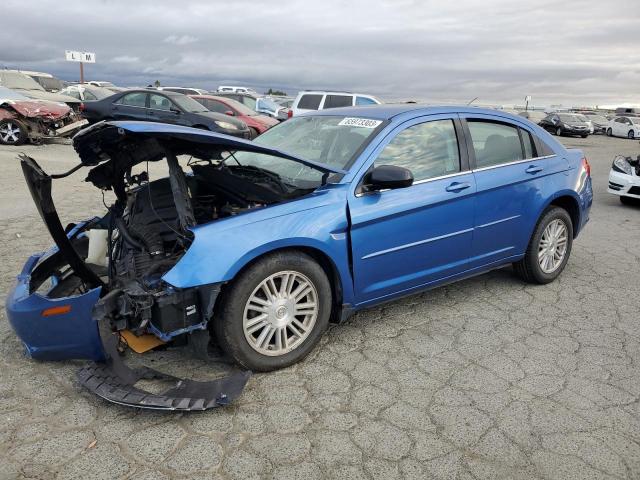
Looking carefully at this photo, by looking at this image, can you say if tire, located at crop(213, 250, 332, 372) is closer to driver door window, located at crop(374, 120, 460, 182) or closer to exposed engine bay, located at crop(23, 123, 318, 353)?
exposed engine bay, located at crop(23, 123, 318, 353)

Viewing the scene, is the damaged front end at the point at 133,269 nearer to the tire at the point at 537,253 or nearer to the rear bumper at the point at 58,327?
the rear bumper at the point at 58,327

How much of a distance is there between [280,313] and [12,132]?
519 inches

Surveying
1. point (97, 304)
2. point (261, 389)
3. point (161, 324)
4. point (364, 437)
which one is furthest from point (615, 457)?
point (97, 304)

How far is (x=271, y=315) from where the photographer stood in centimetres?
A: 317

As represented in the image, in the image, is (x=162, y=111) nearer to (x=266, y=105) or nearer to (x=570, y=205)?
(x=266, y=105)

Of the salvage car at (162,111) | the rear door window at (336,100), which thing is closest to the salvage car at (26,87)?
the salvage car at (162,111)

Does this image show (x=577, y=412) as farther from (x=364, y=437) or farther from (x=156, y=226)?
(x=156, y=226)

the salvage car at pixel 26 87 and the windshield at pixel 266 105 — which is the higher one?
the salvage car at pixel 26 87

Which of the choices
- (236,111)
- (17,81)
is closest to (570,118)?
(236,111)

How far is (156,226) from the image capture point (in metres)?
3.56

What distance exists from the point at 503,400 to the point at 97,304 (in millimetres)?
2302

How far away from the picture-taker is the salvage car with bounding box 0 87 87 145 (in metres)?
13.4

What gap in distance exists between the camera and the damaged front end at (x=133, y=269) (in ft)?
9.51

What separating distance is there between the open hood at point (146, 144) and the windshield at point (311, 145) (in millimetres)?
206
